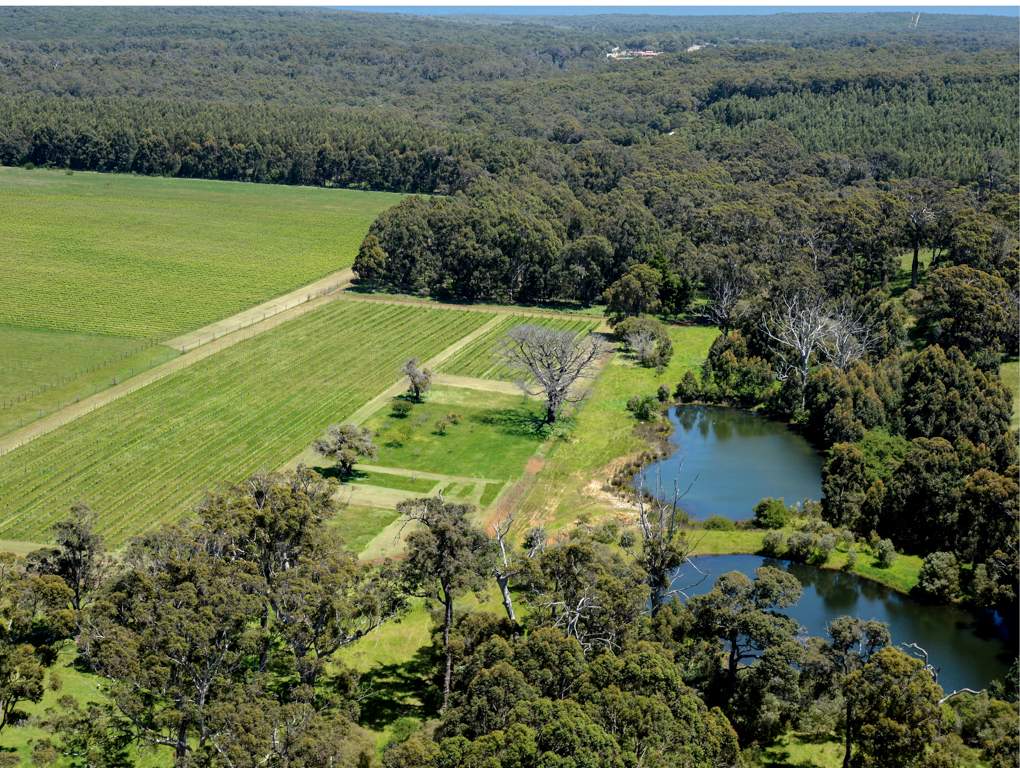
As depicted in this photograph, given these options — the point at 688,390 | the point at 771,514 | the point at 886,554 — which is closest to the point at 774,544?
the point at 771,514

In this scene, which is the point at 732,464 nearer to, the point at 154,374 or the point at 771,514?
the point at 771,514

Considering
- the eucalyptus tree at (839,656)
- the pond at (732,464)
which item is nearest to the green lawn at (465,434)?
the pond at (732,464)

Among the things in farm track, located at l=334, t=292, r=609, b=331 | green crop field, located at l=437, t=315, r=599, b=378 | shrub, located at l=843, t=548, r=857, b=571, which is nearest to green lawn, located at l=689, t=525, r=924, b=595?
shrub, located at l=843, t=548, r=857, b=571

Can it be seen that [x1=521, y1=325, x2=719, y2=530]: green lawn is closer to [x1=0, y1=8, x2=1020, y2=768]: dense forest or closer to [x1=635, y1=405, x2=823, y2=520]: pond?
[x1=0, y1=8, x2=1020, y2=768]: dense forest

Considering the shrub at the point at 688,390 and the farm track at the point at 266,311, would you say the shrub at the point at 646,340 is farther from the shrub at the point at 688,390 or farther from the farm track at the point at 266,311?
the farm track at the point at 266,311

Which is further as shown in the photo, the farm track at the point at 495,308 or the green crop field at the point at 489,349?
the farm track at the point at 495,308

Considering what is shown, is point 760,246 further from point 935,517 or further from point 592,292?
point 935,517
